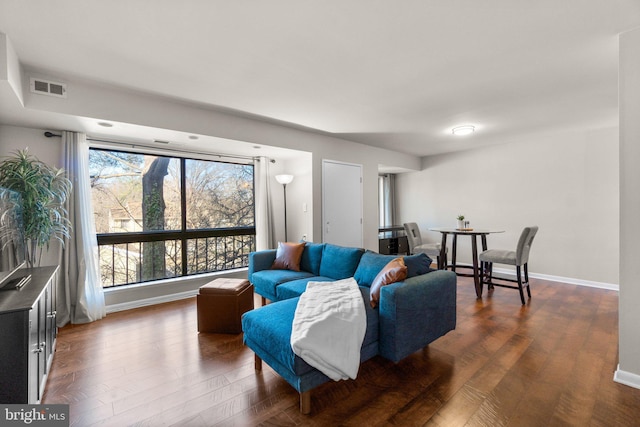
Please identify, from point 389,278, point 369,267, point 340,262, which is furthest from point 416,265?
point 340,262

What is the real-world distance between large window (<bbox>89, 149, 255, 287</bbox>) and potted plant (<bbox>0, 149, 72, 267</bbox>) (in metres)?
0.85

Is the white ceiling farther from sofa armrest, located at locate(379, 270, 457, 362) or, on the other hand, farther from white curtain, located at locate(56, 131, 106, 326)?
sofa armrest, located at locate(379, 270, 457, 362)

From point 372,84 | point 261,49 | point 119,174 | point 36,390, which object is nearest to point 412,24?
point 372,84

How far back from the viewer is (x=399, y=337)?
2041 millimetres

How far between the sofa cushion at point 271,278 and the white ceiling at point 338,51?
6.55 ft

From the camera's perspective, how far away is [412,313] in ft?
6.95

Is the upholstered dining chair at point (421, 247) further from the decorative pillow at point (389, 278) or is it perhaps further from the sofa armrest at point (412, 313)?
the decorative pillow at point (389, 278)

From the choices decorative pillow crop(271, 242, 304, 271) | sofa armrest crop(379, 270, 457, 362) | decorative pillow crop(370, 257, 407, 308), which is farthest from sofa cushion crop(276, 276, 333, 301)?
sofa armrest crop(379, 270, 457, 362)

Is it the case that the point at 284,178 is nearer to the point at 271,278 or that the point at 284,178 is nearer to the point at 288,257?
the point at 288,257

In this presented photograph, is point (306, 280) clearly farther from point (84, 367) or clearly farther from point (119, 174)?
point (119, 174)

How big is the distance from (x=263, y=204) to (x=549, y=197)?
486 centimetres

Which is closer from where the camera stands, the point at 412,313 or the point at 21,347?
the point at 21,347

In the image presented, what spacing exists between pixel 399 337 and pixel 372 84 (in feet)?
7.43

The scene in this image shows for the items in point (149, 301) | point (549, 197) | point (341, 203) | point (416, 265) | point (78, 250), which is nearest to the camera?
point (416, 265)
